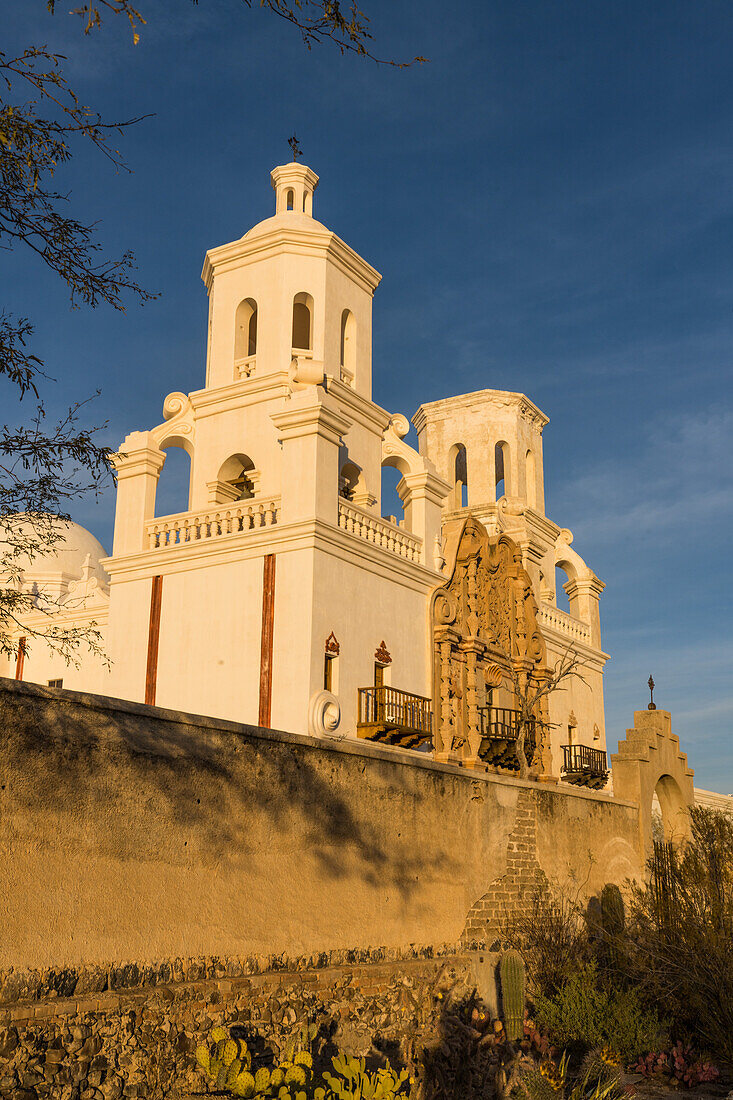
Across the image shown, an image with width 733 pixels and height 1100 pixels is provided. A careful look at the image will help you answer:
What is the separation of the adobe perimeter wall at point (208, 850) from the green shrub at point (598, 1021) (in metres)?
1.52

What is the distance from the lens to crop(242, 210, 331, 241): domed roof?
2342 centimetres

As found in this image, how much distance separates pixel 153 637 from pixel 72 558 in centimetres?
1746

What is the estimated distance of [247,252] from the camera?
2372 cm

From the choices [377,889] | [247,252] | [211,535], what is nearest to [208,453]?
[211,535]

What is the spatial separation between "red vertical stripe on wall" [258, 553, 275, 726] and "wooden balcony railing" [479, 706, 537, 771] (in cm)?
572

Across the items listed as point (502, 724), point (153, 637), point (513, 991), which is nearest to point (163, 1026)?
point (513, 991)

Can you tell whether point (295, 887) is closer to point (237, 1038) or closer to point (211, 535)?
point (237, 1038)

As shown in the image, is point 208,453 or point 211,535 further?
point 208,453

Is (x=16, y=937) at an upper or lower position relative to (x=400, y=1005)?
upper

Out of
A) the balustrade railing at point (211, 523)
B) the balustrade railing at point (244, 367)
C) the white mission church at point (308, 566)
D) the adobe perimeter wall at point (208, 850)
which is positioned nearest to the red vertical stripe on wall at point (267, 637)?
the white mission church at point (308, 566)

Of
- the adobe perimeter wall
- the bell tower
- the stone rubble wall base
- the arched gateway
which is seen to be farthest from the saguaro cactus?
the bell tower

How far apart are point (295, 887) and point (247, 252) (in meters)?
16.7

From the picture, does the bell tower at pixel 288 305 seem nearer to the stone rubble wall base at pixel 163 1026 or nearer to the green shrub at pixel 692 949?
the green shrub at pixel 692 949

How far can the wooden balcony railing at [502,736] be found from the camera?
21828mm
